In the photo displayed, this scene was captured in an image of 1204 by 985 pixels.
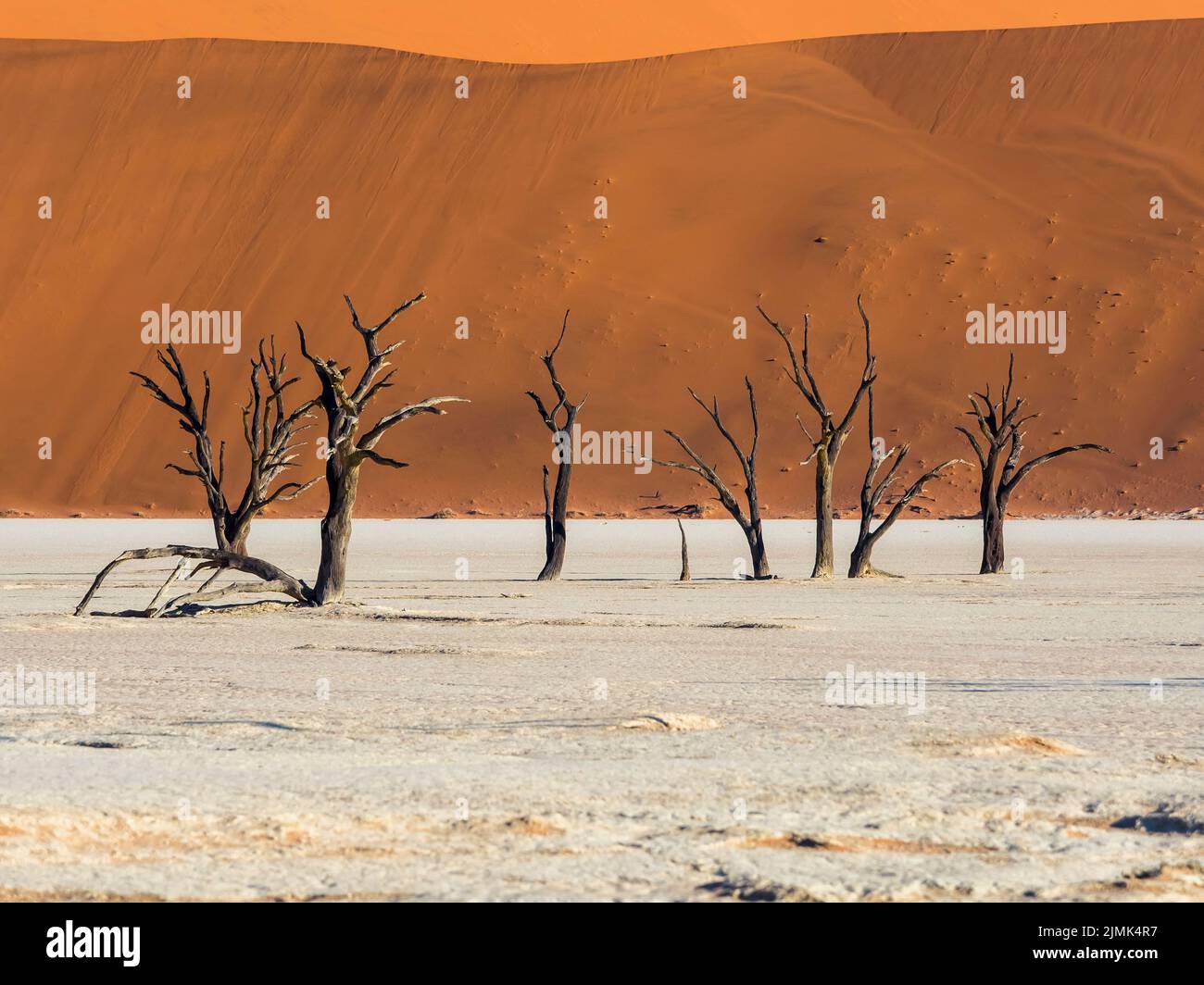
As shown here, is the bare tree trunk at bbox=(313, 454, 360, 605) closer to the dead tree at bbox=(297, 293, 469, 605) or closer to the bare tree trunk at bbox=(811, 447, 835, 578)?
the dead tree at bbox=(297, 293, 469, 605)

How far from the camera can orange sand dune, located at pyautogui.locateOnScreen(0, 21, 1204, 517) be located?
71.2m

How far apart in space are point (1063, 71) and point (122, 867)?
82774mm

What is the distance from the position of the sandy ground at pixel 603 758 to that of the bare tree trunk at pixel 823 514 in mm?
7007

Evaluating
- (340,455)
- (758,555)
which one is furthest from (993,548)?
(340,455)

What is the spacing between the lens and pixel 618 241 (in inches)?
3078

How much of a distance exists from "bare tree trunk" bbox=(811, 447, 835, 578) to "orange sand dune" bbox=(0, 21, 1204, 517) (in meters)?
38.2

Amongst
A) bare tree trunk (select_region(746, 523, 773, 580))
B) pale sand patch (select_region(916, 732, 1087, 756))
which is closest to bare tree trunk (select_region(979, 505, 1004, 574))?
bare tree trunk (select_region(746, 523, 773, 580))

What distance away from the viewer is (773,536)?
→ 54.5 meters

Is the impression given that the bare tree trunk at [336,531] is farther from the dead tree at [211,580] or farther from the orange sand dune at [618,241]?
the orange sand dune at [618,241]

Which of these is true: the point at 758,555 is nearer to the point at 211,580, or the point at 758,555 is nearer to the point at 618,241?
the point at 211,580

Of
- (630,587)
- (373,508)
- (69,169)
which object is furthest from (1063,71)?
(630,587)

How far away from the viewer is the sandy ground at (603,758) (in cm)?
661

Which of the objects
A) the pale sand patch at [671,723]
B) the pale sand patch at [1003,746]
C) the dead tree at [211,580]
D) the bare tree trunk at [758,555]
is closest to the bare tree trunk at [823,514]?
the bare tree trunk at [758,555]
